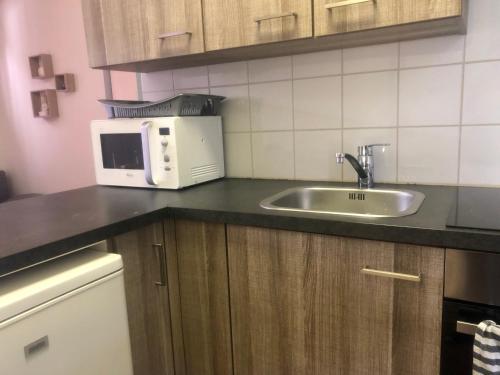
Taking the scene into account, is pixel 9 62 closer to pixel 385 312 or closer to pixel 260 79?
pixel 260 79

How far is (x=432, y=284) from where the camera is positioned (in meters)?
0.92

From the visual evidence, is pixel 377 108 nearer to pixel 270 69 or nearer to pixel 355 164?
pixel 355 164

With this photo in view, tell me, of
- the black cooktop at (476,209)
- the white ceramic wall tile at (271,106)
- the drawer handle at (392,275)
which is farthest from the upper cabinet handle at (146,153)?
the black cooktop at (476,209)

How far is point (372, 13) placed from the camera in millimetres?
1092

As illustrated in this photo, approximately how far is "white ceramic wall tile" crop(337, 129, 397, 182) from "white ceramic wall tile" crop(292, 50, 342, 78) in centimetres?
25

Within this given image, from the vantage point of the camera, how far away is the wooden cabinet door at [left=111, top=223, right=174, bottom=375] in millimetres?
1176

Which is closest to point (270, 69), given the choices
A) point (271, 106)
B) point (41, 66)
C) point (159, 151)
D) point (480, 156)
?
point (271, 106)

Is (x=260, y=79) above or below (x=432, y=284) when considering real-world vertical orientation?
above

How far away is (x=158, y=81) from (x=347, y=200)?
1095mm

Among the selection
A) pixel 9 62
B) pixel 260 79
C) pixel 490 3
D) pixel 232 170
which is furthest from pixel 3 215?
pixel 9 62

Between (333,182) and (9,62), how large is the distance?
121 inches

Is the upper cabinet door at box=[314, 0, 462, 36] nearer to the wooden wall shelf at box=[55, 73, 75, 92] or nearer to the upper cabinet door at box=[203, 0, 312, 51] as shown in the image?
the upper cabinet door at box=[203, 0, 312, 51]

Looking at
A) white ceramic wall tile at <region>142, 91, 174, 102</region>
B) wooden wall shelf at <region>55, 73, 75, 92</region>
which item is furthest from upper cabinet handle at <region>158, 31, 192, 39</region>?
wooden wall shelf at <region>55, 73, 75, 92</region>

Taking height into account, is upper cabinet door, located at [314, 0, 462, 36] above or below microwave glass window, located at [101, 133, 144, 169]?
above
